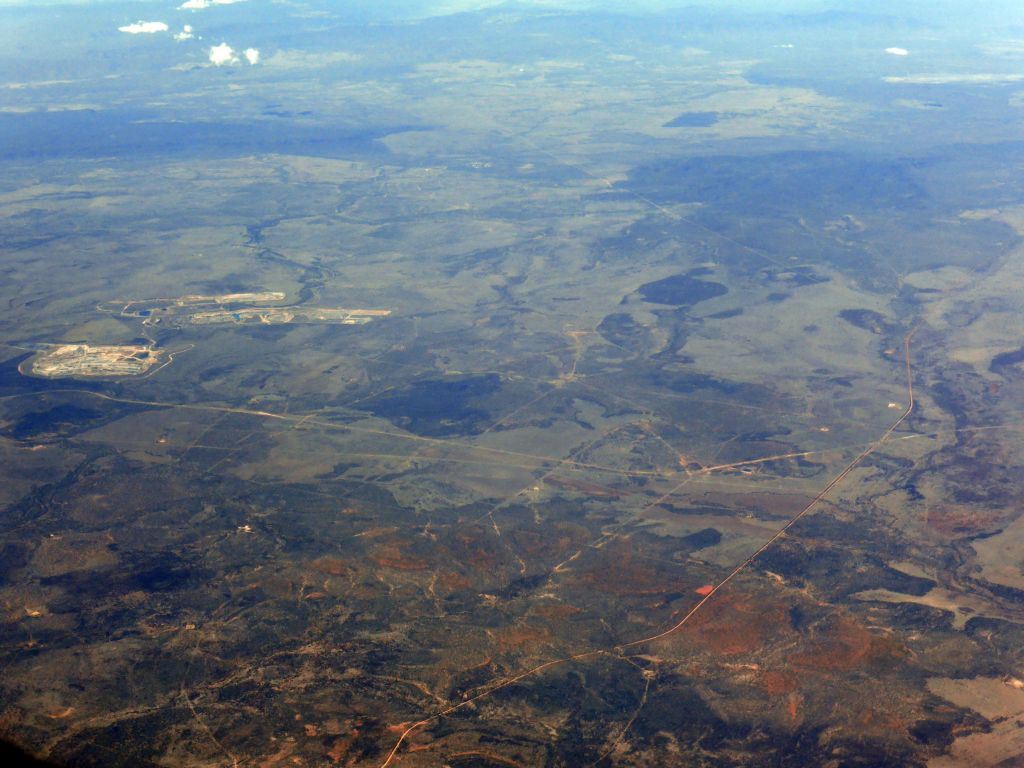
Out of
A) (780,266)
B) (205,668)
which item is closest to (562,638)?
(205,668)

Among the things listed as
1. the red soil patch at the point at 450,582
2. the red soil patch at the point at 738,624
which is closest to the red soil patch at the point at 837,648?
the red soil patch at the point at 738,624

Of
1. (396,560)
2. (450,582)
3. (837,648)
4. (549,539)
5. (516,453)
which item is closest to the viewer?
(837,648)

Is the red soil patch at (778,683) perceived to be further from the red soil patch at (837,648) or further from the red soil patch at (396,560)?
the red soil patch at (396,560)

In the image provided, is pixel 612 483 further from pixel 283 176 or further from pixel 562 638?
pixel 283 176

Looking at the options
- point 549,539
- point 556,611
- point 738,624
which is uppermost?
point 556,611

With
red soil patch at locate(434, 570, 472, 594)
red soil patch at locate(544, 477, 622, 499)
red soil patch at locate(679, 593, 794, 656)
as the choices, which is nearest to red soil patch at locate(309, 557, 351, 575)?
red soil patch at locate(434, 570, 472, 594)

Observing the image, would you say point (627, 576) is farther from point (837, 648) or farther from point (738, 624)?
point (837, 648)

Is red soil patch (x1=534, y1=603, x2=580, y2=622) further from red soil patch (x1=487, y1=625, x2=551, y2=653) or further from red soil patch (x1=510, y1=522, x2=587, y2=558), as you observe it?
red soil patch (x1=510, y1=522, x2=587, y2=558)

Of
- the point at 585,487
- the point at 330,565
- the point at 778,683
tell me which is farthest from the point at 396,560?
the point at 778,683

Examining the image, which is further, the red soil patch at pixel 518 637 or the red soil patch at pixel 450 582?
the red soil patch at pixel 450 582
